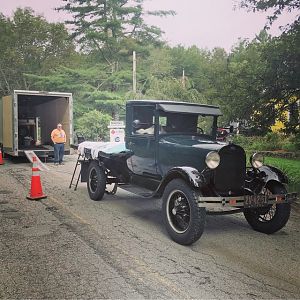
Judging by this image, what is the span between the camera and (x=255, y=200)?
5242 millimetres

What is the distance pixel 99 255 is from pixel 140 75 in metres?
28.7

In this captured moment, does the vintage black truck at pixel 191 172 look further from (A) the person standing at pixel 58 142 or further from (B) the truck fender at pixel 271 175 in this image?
(A) the person standing at pixel 58 142

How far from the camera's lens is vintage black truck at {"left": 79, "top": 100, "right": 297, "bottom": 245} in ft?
16.9

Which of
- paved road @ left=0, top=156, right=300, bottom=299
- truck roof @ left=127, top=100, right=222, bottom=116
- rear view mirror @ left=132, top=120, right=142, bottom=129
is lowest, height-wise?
paved road @ left=0, top=156, right=300, bottom=299

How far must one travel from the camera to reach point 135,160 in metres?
6.91

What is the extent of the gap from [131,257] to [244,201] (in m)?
1.79

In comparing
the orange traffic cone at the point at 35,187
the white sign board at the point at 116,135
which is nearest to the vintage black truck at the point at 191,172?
the orange traffic cone at the point at 35,187

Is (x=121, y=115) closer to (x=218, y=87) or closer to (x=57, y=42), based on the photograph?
(x=57, y=42)

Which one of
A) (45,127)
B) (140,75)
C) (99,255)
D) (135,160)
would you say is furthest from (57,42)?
(99,255)

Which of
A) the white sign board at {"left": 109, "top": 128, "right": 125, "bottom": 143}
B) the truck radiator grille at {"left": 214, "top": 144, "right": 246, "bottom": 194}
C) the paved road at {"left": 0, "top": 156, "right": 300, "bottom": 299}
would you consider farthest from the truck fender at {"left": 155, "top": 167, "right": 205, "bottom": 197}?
the white sign board at {"left": 109, "top": 128, "right": 125, "bottom": 143}

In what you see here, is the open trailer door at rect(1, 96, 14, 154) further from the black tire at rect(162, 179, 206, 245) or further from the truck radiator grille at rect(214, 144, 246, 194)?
the truck radiator grille at rect(214, 144, 246, 194)

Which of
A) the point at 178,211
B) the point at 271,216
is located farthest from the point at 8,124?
the point at 271,216

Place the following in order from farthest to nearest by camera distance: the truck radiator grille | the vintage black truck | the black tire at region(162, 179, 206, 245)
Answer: the truck radiator grille, the vintage black truck, the black tire at region(162, 179, 206, 245)

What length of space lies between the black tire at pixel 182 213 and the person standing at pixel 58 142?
938cm
